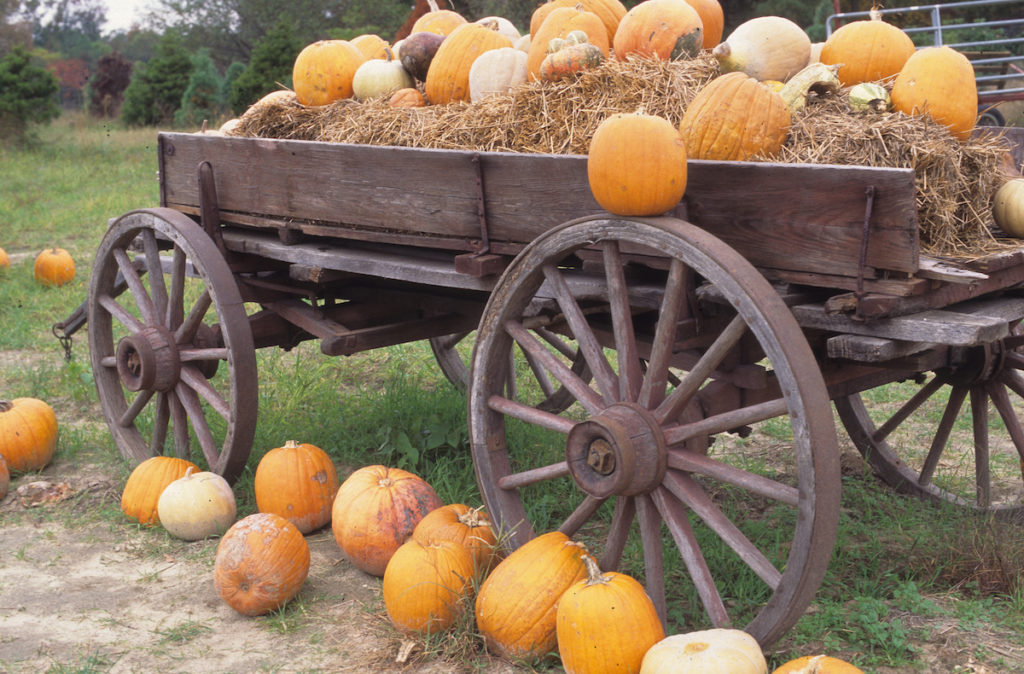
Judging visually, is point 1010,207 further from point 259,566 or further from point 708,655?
point 259,566

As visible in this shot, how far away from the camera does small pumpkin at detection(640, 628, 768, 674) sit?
7.92 feet

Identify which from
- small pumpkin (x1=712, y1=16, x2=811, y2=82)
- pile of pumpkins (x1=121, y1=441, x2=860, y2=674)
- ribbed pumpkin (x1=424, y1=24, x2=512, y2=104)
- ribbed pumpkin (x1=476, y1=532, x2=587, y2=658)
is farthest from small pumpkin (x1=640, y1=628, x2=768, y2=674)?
ribbed pumpkin (x1=424, y1=24, x2=512, y2=104)

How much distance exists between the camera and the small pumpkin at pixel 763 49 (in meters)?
3.49

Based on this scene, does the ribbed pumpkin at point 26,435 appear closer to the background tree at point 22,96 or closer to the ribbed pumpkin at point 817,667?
the ribbed pumpkin at point 817,667

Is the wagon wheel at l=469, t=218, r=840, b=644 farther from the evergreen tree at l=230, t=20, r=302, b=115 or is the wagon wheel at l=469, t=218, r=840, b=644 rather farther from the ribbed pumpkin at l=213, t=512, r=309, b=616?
the evergreen tree at l=230, t=20, r=302, b=115

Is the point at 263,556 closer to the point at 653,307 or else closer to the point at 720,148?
the point at 653,307

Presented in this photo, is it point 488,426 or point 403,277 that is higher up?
point 403,277

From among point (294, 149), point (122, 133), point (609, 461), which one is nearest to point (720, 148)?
point (609, 461)

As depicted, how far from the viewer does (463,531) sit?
3309 mm

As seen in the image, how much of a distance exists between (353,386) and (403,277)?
2778 mm

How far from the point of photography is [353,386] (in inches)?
247

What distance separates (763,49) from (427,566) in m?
2.09

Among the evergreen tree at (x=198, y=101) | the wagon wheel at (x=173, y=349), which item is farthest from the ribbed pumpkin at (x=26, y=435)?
the evergreen tree at (x=198, y=101)

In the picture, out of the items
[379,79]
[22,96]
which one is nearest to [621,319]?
[379,79]
